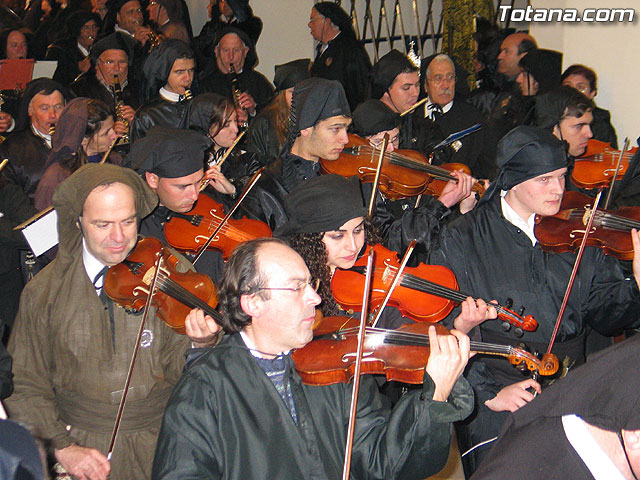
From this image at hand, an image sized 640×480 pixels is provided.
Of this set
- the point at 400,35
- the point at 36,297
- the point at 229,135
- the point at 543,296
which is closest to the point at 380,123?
the point at 229,135

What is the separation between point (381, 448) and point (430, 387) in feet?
0.77

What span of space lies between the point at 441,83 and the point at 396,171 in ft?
5.76

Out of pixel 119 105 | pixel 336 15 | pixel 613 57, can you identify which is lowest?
pixel 119 105

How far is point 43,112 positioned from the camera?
16.7 feet

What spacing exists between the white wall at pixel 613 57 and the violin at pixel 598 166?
603 mm

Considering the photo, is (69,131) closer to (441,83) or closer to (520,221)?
(520,221)

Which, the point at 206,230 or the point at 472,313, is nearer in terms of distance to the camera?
the point at 472,313

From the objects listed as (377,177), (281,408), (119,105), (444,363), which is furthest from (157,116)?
(444,363)

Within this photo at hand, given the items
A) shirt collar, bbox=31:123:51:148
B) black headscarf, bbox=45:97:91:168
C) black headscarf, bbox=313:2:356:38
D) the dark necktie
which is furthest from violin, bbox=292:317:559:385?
black headscarf, bbox=313:2:356:38

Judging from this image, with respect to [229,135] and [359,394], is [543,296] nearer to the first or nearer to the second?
[359,394]

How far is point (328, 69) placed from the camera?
23.8 ft

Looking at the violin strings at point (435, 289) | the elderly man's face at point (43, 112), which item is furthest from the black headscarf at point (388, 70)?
the violin strings at point (435, 289)

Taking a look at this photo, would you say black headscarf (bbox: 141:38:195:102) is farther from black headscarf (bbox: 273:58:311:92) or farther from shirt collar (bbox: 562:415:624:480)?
shirt collar (bbox: 562:415:624:480)

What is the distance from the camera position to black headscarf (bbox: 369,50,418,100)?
220 inches
